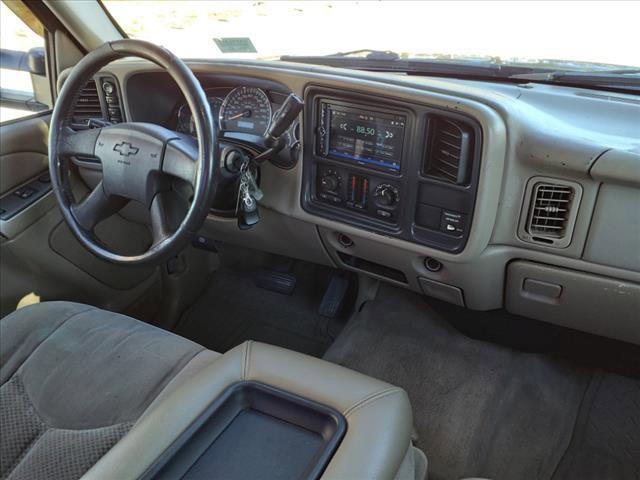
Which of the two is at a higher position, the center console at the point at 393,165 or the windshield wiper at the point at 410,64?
the windshield wiper at the point at 410,64

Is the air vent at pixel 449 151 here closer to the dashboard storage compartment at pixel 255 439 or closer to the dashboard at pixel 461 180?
the dashboard at pixel 461 180

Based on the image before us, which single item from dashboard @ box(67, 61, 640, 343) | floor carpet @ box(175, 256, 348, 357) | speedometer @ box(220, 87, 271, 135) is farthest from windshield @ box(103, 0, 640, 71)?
floor carpet @ box(175, 256, 348, 357)

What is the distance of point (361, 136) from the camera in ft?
5.18

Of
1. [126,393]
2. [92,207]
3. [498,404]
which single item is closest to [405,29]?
[92,207]

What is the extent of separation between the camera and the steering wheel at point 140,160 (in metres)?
1.32

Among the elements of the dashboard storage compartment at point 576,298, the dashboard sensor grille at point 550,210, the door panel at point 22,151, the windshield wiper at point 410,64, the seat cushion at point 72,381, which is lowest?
the seat cushion at point 72,381

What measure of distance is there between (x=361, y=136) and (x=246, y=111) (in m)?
0.42

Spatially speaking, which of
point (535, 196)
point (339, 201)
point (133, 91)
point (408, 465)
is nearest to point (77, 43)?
point (133, 91)

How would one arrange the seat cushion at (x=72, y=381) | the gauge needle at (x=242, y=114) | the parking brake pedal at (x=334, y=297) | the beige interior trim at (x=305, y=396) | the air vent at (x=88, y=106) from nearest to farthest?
the beige interior trim at (x=305, y=396)
the seat cushion at (x=72, y=381)
the gauge needle at (x=242, y=114)
the air vent at (x=88, y=106)
the parking brake pedal at (x=334, y=297)

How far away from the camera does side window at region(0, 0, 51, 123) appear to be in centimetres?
221

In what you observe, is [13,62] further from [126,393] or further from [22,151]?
[126,393]

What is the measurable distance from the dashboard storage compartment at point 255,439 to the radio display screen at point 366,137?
743 mm

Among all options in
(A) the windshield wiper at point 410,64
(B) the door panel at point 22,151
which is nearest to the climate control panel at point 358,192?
(A) the windshield wiper at point 410,64

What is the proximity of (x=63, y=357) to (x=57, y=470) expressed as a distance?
352 millimetres
